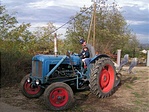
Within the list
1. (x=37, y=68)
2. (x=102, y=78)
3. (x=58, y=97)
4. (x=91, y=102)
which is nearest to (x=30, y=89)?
(x=37, y=68)

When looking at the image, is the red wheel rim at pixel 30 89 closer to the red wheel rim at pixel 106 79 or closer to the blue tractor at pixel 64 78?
the blue tractor at pixel 64 78

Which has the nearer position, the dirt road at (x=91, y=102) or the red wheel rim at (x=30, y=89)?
the dirt road at (x=91, y=102)

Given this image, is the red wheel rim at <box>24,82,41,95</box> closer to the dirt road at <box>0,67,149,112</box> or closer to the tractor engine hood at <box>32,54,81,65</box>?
the dirt road at <box>0,67,149,112</box>

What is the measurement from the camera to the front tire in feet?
25.6

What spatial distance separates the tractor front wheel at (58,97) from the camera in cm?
655

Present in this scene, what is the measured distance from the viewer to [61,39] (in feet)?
78.4

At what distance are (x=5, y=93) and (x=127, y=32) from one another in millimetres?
17152

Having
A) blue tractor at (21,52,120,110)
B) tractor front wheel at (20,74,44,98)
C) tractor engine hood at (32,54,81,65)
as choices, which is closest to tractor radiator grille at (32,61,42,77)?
blue tractor at (21,52,120,110)

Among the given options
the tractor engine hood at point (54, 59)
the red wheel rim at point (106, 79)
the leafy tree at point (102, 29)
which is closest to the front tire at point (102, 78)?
the red wheel rim at point (106, 79)

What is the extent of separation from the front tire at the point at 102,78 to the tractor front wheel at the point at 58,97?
1270 mm

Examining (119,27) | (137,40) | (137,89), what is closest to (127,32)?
(119,27)

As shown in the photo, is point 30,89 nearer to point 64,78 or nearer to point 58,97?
point 64,78

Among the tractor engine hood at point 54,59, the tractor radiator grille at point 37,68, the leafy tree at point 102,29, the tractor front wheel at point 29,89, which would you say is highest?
the leafy tree at point 102,29

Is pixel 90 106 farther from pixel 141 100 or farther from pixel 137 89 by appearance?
pixel 137 89
